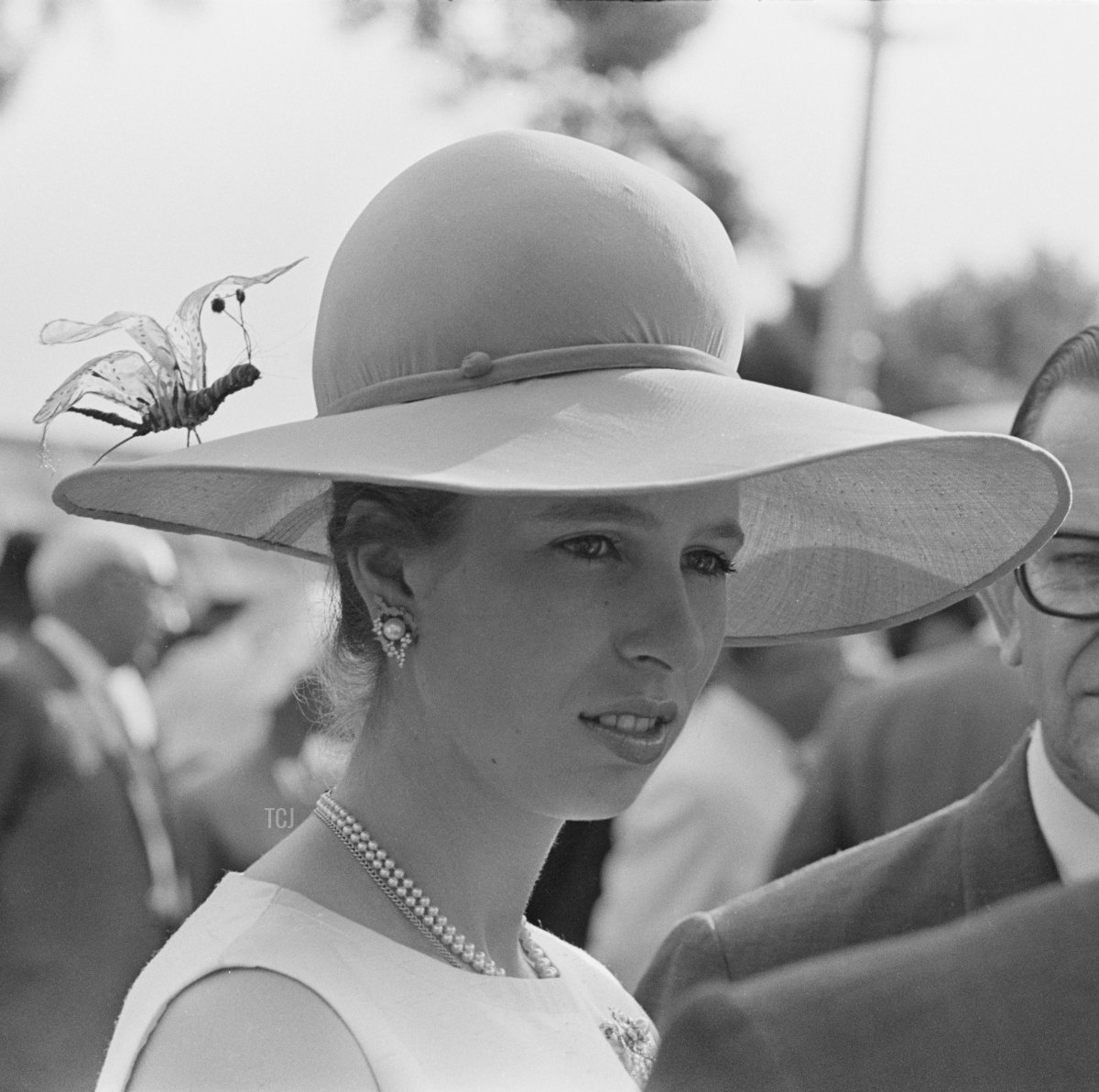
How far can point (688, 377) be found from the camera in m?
1.33

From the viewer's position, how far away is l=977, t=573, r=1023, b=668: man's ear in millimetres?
1863

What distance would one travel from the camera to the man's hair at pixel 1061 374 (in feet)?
5.99

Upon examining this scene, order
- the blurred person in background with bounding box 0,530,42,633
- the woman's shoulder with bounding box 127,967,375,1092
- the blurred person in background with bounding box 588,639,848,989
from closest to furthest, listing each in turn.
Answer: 1. the woman's shoulder with bounding box 127,967,375,1092
2. the blurred person in background with bounding box 0,530,42,633
3. the blurred person in background with bounding box 588,639,848,989

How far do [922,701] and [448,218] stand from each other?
167cm

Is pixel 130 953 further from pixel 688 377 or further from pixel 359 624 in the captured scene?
pixel 688 377

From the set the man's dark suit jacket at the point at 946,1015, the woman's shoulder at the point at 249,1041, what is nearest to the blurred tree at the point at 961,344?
the woman's shoulder at the point at 249,1041

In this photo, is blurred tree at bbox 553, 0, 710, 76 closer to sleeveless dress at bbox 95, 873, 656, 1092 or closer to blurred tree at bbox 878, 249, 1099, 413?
sleeveless dress at bbox 95, 873, 656, 1092

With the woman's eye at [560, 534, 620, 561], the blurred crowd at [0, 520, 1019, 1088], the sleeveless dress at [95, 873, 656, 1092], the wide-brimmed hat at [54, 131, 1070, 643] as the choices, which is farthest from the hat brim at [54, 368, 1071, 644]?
the sleeveless dress at [95, 873, 656, 1092]

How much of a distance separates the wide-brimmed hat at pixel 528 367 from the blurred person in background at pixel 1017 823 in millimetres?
302

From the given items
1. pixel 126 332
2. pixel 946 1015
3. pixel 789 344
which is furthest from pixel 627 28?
pixel 789 344

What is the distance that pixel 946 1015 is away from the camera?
0.56m

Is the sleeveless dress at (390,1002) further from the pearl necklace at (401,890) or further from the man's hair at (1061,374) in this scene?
the man's hair at (1061,374)

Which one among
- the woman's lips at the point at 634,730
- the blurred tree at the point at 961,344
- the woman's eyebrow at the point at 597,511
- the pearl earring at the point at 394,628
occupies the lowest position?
the blurred tree at the point at 961,344

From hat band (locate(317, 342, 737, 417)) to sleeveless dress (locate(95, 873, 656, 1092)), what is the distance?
412mm
